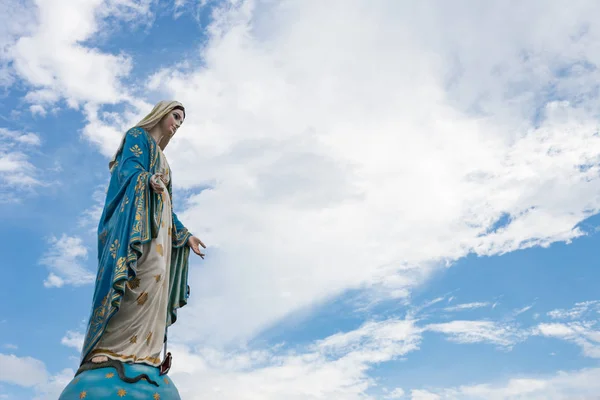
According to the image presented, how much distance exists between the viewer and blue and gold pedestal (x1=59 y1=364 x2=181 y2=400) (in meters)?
8.30

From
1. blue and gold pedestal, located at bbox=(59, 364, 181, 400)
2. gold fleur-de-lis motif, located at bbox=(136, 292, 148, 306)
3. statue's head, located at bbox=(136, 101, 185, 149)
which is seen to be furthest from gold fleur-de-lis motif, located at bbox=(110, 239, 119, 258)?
statue's head, located at bbox=(136, 101, 185, 149)

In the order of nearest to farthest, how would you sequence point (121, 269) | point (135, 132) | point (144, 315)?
point (121, 269), point (144, 315), point (135, 132)

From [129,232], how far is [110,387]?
2.45 m

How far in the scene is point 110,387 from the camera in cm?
838

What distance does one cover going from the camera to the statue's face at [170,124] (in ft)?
38.5

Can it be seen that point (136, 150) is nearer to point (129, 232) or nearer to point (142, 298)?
point (129, 232)

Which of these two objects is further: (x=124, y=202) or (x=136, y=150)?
(x=136, y=150)

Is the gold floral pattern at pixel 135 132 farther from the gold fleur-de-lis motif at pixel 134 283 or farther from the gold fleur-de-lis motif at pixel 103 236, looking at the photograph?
the gold fleur-de-lis motif at pixel 134 283

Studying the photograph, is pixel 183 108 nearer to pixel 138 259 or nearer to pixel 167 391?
pixel 138 259

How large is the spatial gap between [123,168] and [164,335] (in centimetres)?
299

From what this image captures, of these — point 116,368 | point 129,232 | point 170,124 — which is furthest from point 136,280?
point 170,124

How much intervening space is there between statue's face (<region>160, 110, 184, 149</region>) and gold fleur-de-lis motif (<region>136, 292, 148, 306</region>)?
349 cm

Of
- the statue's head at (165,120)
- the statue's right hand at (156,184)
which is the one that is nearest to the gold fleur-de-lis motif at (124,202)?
the statue's right hand at (156,184)

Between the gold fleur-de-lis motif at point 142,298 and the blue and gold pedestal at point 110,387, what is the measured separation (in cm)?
101
